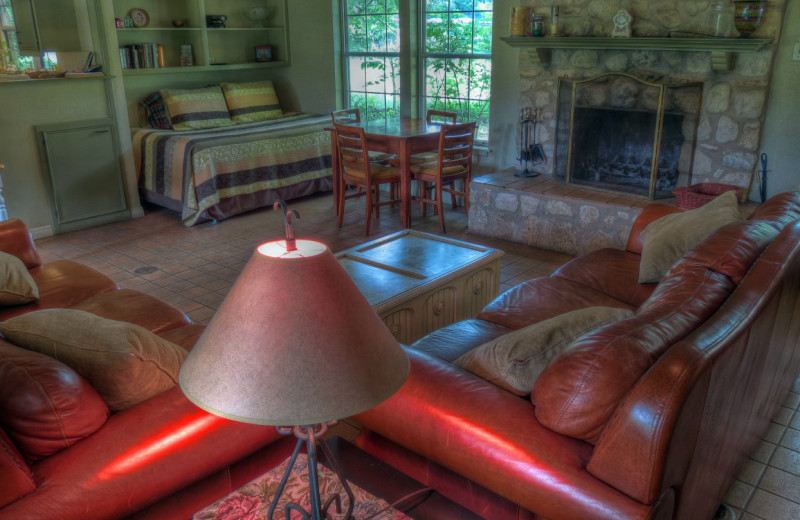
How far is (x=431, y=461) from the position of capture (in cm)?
170

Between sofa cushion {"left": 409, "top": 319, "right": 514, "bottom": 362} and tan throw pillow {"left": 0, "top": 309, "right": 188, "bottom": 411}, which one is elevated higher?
tan throw pillow {"left": 0, "top": 309, "right": 188, "bottom": 411}

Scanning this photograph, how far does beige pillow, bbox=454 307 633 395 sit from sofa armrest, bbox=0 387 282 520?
59 cm

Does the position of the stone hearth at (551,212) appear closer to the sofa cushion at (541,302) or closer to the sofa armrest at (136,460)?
the sofa cushion at (541,302)

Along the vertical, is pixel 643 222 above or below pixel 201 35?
below

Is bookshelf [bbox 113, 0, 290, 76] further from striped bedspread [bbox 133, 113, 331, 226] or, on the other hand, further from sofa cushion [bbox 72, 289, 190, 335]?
sofa cushion [bbox 72, 289, 190, 335]

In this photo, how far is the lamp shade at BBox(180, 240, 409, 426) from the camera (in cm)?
90

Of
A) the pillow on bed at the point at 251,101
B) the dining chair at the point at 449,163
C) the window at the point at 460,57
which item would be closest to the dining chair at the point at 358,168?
the dining chair at the point at 449,163

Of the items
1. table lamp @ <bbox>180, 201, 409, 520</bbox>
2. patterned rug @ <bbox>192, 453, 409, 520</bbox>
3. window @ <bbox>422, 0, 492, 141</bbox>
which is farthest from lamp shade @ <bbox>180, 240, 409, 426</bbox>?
window @ <bbox>422, 0, 492, 141</bbox>

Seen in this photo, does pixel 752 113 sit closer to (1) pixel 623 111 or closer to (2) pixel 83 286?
(1) pixel 623 111

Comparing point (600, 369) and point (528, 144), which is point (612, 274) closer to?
point (600, 369)

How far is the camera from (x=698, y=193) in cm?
406

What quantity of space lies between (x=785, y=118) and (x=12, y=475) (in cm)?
443

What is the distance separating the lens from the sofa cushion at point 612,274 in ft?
8.94

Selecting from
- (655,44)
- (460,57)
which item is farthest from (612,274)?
(460,57)
